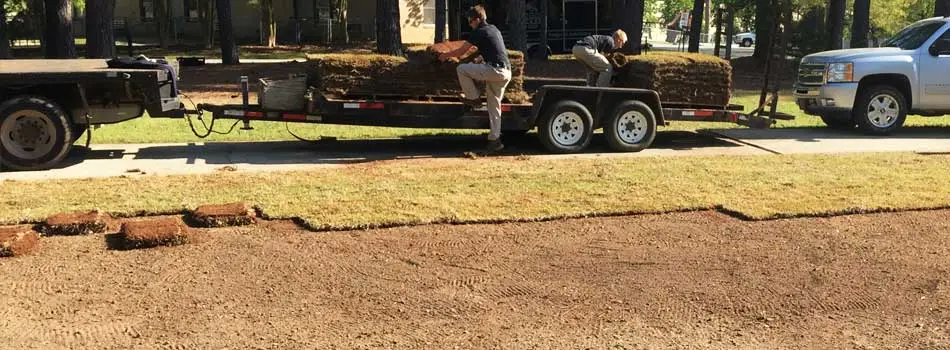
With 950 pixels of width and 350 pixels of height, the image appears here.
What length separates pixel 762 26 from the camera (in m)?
28.3

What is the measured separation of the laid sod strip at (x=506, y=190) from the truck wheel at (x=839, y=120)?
3.35 meters

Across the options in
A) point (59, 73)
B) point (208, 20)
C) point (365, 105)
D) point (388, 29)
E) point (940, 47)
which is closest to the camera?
point (59, 73)

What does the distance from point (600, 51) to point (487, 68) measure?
2040 mm

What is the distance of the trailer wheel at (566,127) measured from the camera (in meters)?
11.1

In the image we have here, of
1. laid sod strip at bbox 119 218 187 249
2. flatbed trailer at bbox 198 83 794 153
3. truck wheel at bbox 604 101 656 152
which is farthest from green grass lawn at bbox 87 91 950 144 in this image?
laid sod strip at bbox 119 218 187 249

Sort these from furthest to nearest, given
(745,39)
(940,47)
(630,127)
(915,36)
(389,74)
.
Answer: (745,39) < (915,36) < (940,47) < (630,127) < (389,74)

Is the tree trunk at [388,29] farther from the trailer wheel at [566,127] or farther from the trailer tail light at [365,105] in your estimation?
the trailer tail light at [365,105]

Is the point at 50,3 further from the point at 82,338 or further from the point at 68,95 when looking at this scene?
the point at 82,338

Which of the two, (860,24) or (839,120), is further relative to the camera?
(860,24)

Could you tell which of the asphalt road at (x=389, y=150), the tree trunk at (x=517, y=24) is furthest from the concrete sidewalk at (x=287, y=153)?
the tree trunk at (x=517, y=24)

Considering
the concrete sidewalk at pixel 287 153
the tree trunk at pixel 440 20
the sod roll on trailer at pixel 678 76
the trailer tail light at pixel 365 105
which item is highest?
the tree trunk at pixel 440 20

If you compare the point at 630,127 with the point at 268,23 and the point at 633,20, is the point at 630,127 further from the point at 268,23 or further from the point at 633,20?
the point at 268,23

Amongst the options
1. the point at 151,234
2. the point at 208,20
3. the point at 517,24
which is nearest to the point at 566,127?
the point at 151,234

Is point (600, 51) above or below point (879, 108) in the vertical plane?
above
